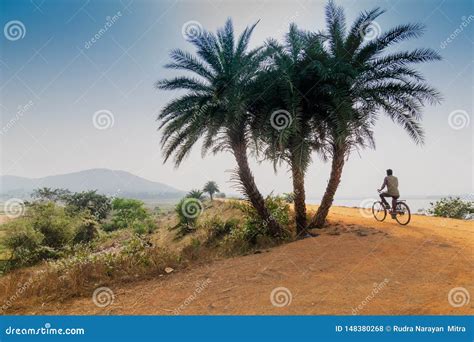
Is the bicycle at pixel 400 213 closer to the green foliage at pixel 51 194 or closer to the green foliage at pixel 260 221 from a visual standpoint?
the green foliage at pixel 260 221

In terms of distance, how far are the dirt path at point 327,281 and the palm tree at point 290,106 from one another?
3.24m

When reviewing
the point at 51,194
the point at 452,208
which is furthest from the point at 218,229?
the point at 51,194

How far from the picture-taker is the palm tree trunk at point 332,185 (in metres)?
12.7

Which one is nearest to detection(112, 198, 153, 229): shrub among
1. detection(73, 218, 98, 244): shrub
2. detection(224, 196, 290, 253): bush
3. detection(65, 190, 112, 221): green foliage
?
detection(65, 190, 112, 221): green foliage

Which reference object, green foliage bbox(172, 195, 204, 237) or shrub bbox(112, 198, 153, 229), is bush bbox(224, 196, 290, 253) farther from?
shrub bbox(112, 198, 153, 229)

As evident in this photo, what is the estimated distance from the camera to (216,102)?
11.9 m

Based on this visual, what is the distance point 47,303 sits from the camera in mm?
7277

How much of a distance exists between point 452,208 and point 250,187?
13.9 metres

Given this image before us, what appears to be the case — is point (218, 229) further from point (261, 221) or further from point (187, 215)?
point (187, 215)

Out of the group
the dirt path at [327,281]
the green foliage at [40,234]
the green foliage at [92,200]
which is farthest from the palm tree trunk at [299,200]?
the green foliage at [92,200]

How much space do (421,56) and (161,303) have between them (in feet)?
38.7

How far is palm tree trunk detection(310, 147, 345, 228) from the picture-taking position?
498 inches

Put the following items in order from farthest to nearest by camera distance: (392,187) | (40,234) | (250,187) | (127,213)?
1. (127,213)
2. (40,234)
3. (392,187)
4. (250,187)

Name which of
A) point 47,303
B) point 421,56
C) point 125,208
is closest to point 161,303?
point 47,303
